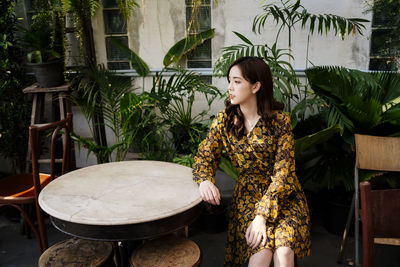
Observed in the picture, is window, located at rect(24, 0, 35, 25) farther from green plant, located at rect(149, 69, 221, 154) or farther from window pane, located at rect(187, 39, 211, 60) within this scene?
Answer: window pane, located at rect(187, 39, 211, 60)

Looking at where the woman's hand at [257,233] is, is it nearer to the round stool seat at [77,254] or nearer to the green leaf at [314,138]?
the round stool seat at [77,254]

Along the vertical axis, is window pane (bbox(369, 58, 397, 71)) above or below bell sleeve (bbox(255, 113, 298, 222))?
above

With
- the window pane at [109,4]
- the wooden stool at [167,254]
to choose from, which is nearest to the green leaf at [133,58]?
the window pane at [109,4]

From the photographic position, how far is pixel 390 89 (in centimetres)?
281

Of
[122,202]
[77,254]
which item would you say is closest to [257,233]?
[122,202]

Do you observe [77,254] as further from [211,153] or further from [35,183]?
[211,153]

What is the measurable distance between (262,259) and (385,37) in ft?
8.24

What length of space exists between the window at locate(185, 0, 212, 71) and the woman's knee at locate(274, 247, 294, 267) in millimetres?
2276

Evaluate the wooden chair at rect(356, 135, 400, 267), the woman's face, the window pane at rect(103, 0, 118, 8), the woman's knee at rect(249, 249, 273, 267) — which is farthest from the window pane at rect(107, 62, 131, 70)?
the wooden chair at rect(356, 135, 400, 267)

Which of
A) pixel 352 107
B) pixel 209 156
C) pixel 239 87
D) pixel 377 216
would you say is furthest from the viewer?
pixel 352 107

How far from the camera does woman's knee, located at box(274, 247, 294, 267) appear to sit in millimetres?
1682

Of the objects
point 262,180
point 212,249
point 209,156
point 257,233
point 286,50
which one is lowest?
point 212,249

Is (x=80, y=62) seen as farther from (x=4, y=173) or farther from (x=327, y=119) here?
(x=327, y=119)

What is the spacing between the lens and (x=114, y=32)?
362 cm
